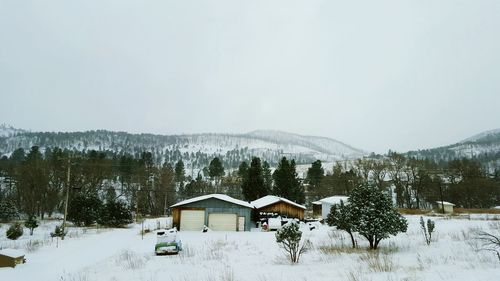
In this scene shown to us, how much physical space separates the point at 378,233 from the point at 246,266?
692cm

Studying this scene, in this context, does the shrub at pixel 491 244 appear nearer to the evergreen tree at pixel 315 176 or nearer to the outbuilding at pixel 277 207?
the outbuilding at pixel 277 207

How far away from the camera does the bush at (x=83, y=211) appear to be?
41094 mm

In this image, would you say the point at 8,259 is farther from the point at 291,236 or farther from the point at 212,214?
the point at 212,214

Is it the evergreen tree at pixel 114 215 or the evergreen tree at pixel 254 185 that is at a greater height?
the evergreen tree at pixel 254 185

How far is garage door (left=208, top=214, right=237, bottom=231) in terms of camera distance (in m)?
36.9

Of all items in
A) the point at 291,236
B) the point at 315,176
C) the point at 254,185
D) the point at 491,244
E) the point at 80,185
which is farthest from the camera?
the point at 315,176

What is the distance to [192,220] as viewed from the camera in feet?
121

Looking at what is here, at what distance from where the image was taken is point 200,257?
1549 cm

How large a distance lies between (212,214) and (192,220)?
2.32 meters

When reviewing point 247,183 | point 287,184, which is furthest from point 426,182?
point 247,183

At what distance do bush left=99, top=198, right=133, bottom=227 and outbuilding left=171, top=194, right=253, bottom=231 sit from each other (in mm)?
9091

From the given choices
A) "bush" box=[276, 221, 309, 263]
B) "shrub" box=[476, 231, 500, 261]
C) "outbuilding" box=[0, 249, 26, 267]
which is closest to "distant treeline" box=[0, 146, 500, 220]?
"outbuilding" box=[0, 249, 26, 267]

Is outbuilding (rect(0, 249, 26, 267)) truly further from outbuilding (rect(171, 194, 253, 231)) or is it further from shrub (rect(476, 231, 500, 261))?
outbuilding (rect(171, 194, 253, 231))

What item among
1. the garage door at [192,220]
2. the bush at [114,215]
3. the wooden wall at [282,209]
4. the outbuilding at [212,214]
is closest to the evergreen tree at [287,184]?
the wooden wall at [282,209]
